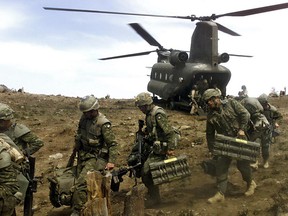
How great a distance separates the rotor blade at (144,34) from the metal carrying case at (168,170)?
12913mm

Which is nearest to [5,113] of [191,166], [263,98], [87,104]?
[87,104]

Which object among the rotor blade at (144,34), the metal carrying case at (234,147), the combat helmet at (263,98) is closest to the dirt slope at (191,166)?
the metal carrying case at (234,147)

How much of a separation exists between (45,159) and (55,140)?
65.7 inches

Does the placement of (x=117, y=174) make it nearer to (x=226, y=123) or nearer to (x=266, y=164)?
(x=226, y=123)

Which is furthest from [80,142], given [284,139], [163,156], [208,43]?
[208,43]

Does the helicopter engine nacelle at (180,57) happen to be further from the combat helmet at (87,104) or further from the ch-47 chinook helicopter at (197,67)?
the combat helmet at (87,104)

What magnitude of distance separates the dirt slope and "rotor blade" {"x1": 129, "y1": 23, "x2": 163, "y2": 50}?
4.09 m

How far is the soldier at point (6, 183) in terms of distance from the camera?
439 cm

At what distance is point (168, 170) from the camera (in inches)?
277

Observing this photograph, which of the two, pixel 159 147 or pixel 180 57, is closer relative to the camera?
pixel 159 147

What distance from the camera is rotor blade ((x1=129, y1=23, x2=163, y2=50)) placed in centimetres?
1911

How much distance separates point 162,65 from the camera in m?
19.5

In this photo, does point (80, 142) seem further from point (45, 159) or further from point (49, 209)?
point (45, 159)

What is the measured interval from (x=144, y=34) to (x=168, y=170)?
13651 mm
